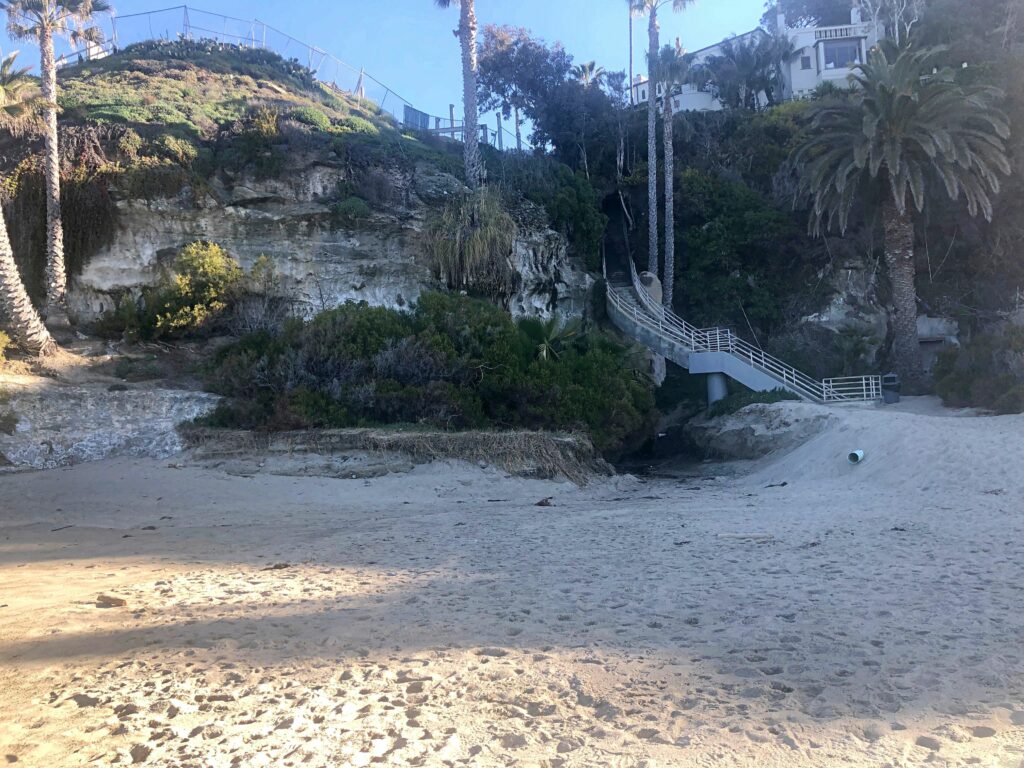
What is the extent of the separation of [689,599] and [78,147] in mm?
24363

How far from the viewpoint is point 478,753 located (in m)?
4.00

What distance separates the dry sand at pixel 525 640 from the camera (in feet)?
13.4

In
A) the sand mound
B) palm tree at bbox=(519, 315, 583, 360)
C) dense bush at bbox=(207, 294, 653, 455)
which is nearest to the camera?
the sand mound

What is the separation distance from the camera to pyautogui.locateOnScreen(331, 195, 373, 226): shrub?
24.8 metres

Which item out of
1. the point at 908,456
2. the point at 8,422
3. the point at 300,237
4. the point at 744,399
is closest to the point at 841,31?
the point at 744,399

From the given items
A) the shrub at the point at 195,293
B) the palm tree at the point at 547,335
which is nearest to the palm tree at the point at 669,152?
the palm tree at the point at 547,335

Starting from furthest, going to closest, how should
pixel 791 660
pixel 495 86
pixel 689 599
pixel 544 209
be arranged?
pixel 495 86 → pixel 544 209 → pixel 689 599 → pixel 791 660

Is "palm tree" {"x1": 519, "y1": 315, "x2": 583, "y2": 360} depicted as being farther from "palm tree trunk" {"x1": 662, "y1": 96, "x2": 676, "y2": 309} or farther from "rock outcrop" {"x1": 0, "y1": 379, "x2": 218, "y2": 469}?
"palm tree trunk" {"x1": 662, "y1": 96, "x2": 676, "y2": 309}

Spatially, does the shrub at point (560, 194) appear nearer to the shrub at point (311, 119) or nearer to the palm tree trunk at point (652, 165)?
the palm tree trunk at point (652, 165)

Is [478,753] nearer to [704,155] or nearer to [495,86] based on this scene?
[704,155]

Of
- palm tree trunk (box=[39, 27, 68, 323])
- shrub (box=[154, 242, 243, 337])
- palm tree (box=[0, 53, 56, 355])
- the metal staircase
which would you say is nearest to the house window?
the metal staircase

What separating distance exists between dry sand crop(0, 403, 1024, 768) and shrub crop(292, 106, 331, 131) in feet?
65.2

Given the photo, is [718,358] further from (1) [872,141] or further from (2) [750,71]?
(2) [750,71]

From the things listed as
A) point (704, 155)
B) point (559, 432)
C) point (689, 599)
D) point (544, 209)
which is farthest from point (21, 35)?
point (704, 155)
